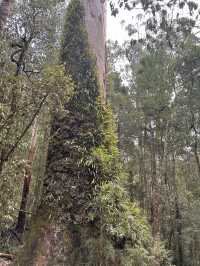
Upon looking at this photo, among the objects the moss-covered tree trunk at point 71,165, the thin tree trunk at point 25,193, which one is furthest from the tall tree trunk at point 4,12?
the thin tree trunk at point 25,193

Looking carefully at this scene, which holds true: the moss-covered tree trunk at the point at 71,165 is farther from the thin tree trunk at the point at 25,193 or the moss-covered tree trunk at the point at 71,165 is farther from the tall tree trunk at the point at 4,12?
the thin tree trunk at the point at 25,193

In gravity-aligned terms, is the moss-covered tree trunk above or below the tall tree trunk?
below

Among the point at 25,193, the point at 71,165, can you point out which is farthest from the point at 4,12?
the point at 25,193

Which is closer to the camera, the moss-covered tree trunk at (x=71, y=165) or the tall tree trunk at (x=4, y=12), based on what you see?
the moss-covered tree trunk at (x=71, y=165)

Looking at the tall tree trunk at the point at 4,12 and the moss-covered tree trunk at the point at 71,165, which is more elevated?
the tall tree trunk at the point at 4,12

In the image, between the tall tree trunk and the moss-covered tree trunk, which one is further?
the tall tree trunk

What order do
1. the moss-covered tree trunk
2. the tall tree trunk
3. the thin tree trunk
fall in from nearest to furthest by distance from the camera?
1. the moss-covered tree trunk
2. the tall tree trunk
3. the thin tree trunk

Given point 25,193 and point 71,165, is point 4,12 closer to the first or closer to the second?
point 71,165

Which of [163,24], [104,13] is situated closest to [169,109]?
[163,24]

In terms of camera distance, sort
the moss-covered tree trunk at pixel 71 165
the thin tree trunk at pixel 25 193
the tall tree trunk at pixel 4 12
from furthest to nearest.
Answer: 1. the thin tree trunk at pixel 25 193
2. the tall tree trunk at pixel 4 12
3. the moss-covered tree trunk at pixel 71 165

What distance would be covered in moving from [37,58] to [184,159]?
496 inches

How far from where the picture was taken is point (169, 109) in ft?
53.8

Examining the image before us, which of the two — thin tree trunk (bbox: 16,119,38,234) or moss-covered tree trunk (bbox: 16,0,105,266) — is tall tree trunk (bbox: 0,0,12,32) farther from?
thin tree trunk (bbox: 16,119,38,234)

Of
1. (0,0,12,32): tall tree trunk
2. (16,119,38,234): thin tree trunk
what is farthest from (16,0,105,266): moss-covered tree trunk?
(16,119,38,234): thin tree trunk
